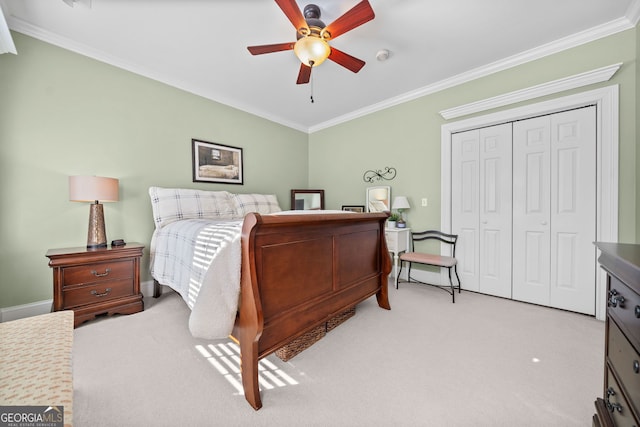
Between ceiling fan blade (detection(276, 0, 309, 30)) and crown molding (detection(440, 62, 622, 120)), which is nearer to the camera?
ceiling fan blade (detection(276, 0, 309, 30))

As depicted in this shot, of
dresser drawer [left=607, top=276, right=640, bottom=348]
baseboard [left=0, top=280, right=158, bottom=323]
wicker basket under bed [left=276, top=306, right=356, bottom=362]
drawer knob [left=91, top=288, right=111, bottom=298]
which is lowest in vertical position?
wicker basket under bed [left=276, top=306, right=356, bottom=362]

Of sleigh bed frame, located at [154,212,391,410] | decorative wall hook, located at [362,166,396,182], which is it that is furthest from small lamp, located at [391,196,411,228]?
sleigh bed frame, located at [154,212,391,410]

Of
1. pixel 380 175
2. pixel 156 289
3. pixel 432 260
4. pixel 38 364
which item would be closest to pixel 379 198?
pixel 380 175

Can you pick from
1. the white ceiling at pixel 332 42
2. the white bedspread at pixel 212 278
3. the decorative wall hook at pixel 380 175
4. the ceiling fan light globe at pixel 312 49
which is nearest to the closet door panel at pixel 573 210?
the white ceiling at pixel 332 42

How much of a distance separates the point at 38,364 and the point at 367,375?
4.81 ft

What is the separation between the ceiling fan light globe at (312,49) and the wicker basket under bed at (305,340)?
2.08 m

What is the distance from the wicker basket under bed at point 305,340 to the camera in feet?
5.35

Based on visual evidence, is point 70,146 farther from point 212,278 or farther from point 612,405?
point 612,405

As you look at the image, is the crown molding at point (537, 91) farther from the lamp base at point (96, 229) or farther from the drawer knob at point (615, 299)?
the lamp base at point (96, 229)

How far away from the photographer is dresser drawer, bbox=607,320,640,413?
0.71 m

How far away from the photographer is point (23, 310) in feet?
7.09

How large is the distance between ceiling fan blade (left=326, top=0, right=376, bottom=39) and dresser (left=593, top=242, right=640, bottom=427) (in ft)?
5.91

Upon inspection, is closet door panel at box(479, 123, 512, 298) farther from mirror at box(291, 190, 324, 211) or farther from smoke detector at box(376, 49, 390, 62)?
mirror at box(291, 190, 324, 211)

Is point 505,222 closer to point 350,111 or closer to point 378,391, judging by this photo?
point 378,391
